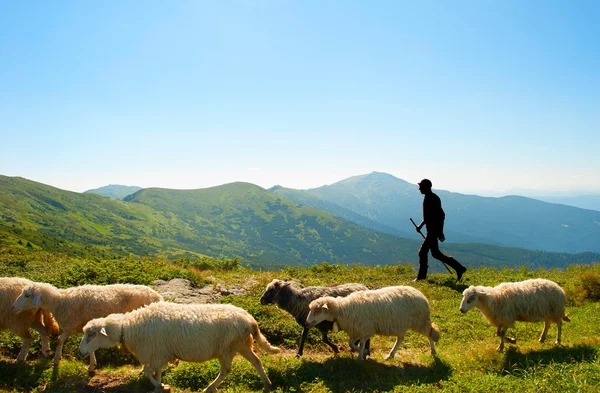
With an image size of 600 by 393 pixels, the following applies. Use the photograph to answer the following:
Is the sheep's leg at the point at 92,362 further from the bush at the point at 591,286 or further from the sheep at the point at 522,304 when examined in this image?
the bush at the point at 591,286

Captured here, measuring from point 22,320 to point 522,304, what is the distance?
1365cm

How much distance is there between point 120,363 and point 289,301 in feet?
16.0

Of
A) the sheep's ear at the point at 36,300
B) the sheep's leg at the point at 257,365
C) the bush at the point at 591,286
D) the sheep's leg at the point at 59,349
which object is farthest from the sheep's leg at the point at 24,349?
the bush at the point at 591,286

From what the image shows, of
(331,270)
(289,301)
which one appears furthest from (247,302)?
(331,270)

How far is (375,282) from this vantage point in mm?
18672

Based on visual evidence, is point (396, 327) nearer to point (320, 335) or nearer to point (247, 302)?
point (320, 335)

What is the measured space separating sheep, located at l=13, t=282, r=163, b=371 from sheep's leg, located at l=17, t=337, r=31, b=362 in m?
0.76

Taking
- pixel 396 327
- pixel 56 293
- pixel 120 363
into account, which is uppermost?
pixel 56 293

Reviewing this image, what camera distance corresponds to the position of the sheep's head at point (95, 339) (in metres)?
8.09

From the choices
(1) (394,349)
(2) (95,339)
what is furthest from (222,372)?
(1) (394,349)

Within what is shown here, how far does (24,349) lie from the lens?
9.67m

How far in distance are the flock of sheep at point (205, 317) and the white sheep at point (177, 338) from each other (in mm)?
21

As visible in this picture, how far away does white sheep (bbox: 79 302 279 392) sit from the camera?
321 inches

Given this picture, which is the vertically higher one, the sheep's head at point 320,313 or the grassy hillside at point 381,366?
the sheep's head at point 320,313
